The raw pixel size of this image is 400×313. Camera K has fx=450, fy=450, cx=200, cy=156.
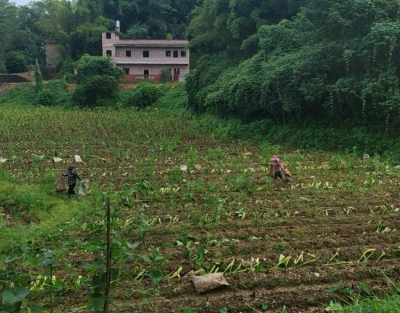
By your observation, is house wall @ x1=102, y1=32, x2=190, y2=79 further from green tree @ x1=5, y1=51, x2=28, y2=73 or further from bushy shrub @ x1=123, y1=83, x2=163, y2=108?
green tree @ x1=5, y1=51, x2=28, y2=73

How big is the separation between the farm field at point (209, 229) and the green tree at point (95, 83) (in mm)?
15403

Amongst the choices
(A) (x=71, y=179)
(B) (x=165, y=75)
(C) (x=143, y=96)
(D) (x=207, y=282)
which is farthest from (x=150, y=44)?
(D) (x=207, y=282)

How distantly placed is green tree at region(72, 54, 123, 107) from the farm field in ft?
50.5

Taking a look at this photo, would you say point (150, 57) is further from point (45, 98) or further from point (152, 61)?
point (45, 98)

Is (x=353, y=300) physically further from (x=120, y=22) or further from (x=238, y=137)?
(x=120, y=22)

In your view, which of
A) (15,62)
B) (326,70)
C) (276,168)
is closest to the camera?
(276,168)

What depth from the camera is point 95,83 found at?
94.6 ft

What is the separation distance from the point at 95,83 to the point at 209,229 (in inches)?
937

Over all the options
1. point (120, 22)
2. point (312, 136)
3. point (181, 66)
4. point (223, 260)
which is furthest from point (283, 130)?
point (120, 22)

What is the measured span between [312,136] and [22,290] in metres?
13.5

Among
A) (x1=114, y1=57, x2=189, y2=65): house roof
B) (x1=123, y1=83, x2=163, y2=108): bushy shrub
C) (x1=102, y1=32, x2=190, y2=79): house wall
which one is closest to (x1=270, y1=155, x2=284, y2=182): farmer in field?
(x1=123, y1=83, x2=163, y2=108): bushy shrub

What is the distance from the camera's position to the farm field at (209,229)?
464 cm

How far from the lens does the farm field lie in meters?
4.64

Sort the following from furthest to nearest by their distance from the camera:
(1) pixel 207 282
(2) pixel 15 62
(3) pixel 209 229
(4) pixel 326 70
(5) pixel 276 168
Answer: (2) pixel 15 62 < (4) pixel 326 70 < (5) pixel 276 168 < (3) pixel 209 229 < (1) pixel 207 282
